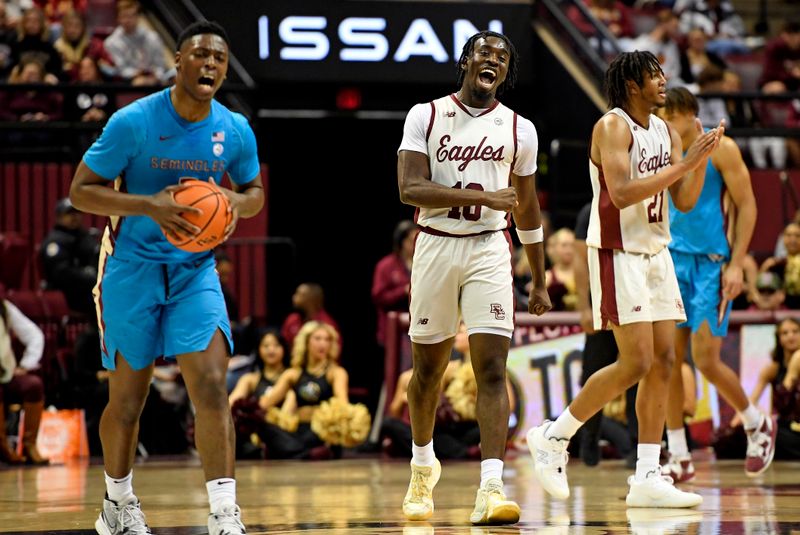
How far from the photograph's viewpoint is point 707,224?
374 inches

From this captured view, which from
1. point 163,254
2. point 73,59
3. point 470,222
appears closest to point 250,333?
point 73,59

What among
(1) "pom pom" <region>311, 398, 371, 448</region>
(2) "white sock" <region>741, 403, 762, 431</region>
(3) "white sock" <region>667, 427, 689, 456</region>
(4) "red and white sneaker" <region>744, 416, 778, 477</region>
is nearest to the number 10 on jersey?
(3) "white sock" <region>667, 427, 689, 456</region>

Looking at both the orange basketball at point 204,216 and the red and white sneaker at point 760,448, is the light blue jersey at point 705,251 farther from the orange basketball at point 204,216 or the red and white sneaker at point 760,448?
the orange basketball at point 204,216

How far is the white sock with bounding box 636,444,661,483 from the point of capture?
781 cm

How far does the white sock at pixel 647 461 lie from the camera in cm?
781

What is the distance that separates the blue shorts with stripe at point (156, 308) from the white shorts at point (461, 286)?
142 cm

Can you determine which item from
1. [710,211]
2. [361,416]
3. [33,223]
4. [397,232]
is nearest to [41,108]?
[33,223]

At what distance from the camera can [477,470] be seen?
11125 millimetres

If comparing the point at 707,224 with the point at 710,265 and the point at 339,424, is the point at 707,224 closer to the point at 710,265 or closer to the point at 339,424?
the point at 710,265

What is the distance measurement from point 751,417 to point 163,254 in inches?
194

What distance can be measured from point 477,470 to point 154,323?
526 cm

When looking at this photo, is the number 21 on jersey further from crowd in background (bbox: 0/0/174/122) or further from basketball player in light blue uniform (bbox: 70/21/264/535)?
crowd in background (bbox: 0/0/174/122)

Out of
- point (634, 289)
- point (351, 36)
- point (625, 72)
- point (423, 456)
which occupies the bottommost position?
point (423, 456)

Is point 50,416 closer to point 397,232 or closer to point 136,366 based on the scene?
point 397,232
